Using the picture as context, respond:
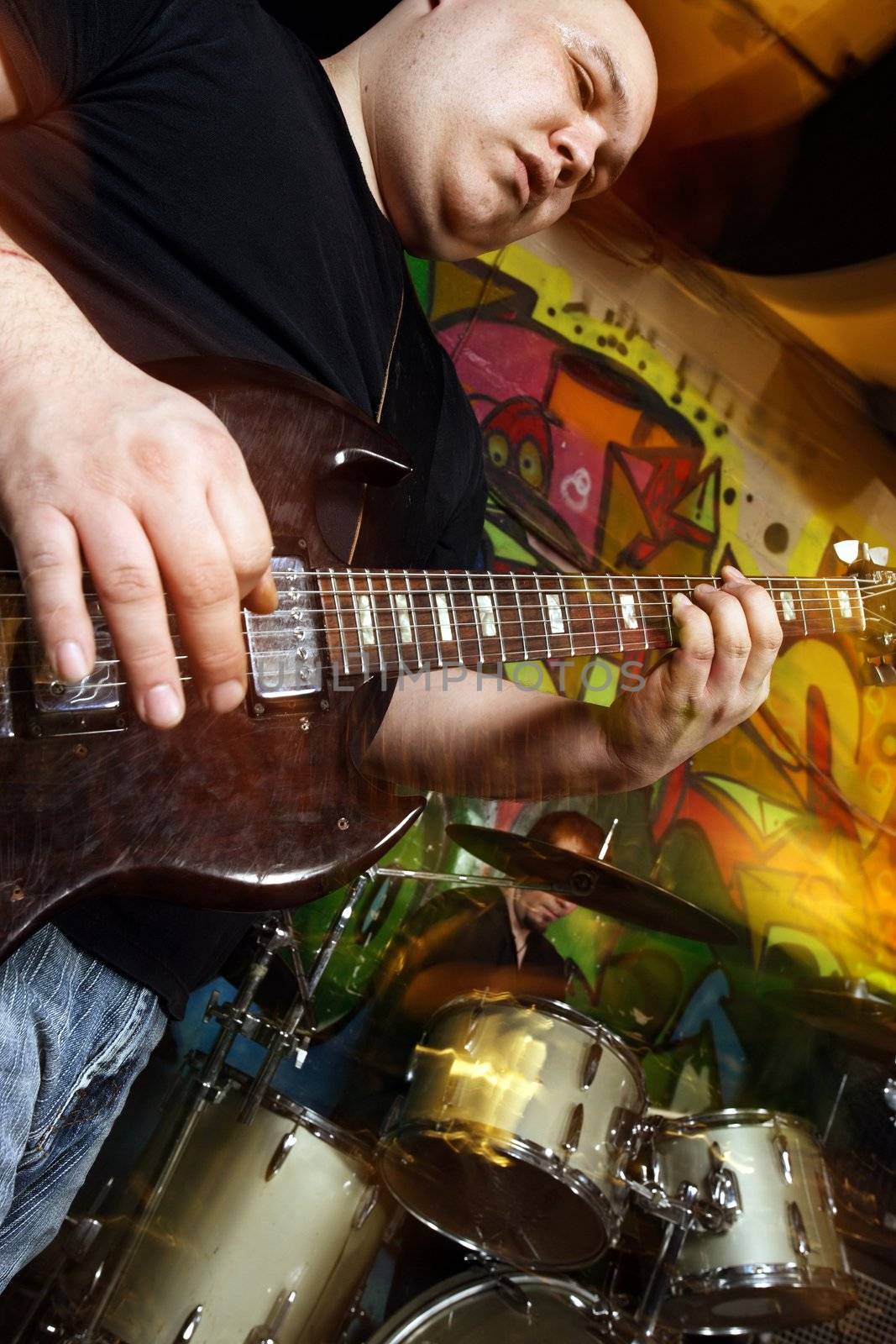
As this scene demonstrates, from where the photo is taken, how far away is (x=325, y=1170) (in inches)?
64.5

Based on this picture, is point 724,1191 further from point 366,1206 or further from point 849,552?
point 849,552

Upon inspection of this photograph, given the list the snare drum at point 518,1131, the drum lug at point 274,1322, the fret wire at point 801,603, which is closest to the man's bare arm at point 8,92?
the fret wire at point 801,603

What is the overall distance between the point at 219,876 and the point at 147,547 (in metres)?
0.35

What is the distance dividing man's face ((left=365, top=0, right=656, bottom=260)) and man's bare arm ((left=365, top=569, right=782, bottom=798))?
26.5 inches

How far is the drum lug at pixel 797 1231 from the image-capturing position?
1812mm

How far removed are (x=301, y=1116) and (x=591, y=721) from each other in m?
1.00

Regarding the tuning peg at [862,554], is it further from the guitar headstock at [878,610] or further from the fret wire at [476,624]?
the fret wire at [476,624]

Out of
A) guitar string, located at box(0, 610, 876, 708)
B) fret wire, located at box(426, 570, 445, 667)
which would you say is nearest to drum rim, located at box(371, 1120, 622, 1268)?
guitar string, located at box(0, 610, 876, 708)

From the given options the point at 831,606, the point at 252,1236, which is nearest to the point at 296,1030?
the point at 252,1236

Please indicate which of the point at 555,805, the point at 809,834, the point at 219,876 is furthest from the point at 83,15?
the point at 809,834

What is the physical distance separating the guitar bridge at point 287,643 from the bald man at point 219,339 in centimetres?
4

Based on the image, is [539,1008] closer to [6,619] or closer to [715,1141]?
[715,1141]

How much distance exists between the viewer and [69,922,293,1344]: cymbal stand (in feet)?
5.01

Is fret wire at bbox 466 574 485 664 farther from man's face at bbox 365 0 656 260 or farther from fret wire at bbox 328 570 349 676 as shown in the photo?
man's face at bbox 365 0 656 260
